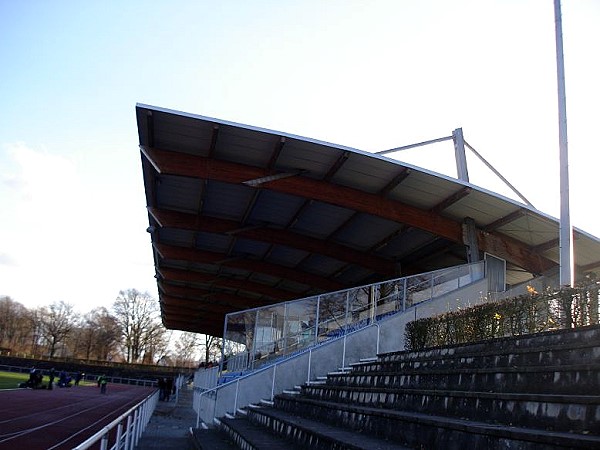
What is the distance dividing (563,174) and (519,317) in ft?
14.5

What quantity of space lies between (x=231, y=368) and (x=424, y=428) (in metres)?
13.4

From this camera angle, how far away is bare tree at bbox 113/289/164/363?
9775 centimetres

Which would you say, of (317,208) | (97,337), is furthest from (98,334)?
(317,208)

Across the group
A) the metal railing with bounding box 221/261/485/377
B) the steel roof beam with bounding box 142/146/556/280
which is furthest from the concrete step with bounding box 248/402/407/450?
the steel roof beam with bounding box 142/146/556/280

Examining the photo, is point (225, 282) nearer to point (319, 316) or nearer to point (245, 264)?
point (245, 264)

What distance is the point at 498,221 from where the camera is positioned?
69.3ft

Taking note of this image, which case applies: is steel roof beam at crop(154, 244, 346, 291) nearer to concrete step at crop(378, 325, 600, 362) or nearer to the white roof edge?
the white roof edge

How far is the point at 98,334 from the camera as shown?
4028 inches

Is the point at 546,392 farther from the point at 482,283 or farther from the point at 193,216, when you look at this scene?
the point at 193,216

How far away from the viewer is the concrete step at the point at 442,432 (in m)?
4.29

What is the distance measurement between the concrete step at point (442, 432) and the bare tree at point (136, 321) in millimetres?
94444

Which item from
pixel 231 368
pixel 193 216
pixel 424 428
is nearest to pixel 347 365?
pixel 231 368

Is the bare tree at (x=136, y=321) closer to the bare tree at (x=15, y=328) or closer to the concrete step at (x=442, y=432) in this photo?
the bare tree at (x=15, y=328)

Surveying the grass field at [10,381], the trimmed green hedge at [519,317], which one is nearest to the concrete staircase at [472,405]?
the trimmed green hedge at [519,317]
